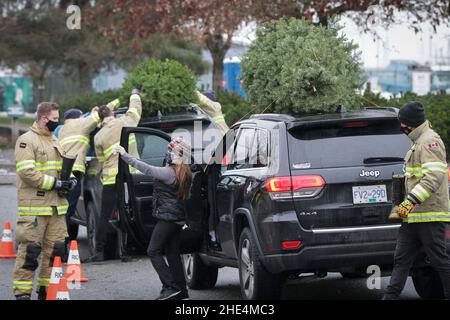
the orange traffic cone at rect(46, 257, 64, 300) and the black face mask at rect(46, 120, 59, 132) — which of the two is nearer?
the orange traffic cone at rect(46, 257, 64, 300)

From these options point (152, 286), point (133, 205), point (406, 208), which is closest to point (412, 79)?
point (152, 286)

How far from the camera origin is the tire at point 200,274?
36.5 feet

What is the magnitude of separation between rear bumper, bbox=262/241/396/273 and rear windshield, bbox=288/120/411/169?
2.24ft

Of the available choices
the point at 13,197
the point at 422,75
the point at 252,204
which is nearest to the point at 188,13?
the point at 13,197

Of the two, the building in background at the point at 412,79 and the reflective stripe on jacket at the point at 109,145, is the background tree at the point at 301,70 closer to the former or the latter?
the reflective stripe on jacket at the point at 109,145

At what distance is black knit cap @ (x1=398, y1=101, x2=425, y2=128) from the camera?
340 inches

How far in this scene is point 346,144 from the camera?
30.0 feet

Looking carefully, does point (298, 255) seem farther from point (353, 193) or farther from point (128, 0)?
point (128, 0)

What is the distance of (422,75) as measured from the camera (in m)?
51.7

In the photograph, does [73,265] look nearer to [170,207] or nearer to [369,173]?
[170,207]

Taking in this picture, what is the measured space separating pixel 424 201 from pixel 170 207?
8.18ft

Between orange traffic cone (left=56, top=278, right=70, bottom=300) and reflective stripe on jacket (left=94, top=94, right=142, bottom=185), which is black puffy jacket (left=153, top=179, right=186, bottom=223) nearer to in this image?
orange traffic cone (left=56, top=278, right=70, bottom=300)

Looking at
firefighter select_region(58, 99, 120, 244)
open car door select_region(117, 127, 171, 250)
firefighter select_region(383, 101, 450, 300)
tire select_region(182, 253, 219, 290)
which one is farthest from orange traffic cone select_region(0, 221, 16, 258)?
firefighter select_region(383, 101, 450, 300)

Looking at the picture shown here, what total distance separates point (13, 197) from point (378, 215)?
14206 millimetres
